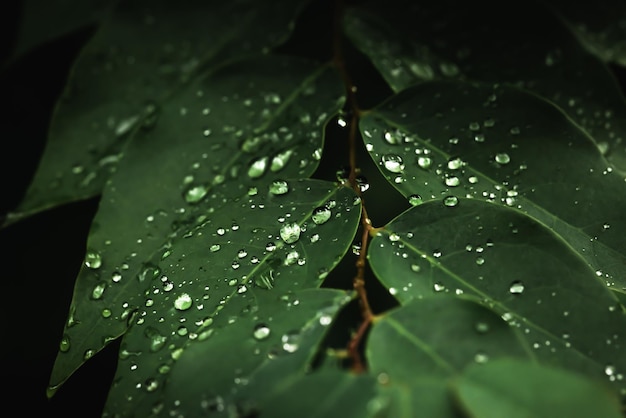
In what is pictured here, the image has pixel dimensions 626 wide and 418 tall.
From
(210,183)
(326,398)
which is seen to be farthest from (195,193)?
(326,398)

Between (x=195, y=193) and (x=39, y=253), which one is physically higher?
(x=195, y=193)

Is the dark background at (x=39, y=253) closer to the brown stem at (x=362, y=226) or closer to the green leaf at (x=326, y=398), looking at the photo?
the brown stem at (x=362, y=226)

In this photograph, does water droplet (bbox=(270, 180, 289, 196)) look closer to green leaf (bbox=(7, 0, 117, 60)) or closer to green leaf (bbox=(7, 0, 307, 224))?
green leaf (bbox=(7, 0, 307, 224))

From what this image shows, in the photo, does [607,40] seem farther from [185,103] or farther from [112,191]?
[112,191]

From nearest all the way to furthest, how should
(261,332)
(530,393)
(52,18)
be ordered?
1. (530,393)
2. (261,332)
3. (52,18)

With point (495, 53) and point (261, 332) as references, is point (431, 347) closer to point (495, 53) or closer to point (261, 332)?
point (261, 332)

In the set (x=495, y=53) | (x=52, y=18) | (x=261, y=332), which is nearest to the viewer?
(x=261, y=332)
